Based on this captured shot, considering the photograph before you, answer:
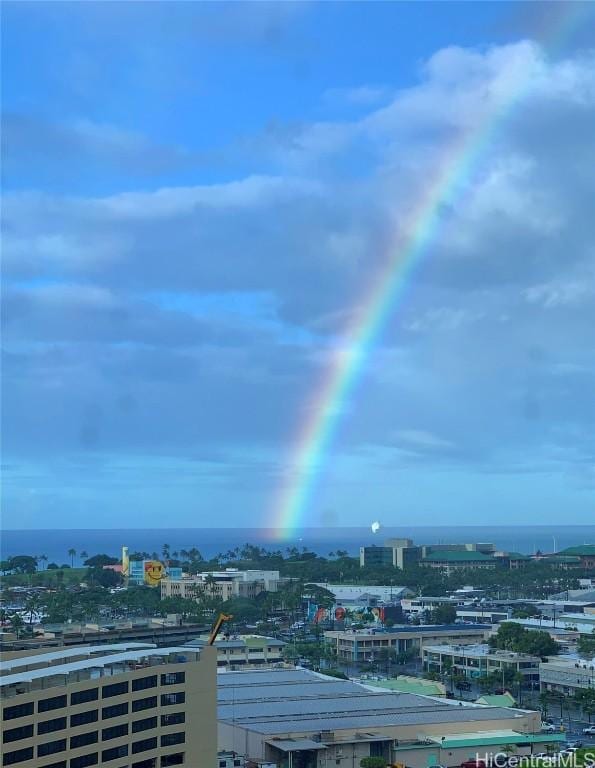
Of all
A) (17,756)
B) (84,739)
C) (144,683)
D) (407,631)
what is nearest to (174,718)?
(144,683)

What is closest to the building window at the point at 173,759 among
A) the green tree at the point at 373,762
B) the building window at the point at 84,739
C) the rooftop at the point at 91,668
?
the rooftop at the point at 91,668

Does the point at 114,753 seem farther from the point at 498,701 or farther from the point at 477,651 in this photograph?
the point at 477,651

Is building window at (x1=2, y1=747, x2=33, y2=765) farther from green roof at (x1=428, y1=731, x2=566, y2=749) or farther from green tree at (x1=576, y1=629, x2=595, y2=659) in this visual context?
green tree at (x1=576, y1=629, x2=595, y2=659)

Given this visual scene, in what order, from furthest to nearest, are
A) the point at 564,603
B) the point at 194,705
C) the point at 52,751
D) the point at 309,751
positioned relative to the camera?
the point at 564,603 → the point at 309,751 → the point at 194,705 → the point at 52,751

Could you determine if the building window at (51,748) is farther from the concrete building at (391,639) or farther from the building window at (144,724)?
the concrete building at (391,639)

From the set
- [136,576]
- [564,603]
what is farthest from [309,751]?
[136,576]

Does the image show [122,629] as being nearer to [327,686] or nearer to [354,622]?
[327,686]
